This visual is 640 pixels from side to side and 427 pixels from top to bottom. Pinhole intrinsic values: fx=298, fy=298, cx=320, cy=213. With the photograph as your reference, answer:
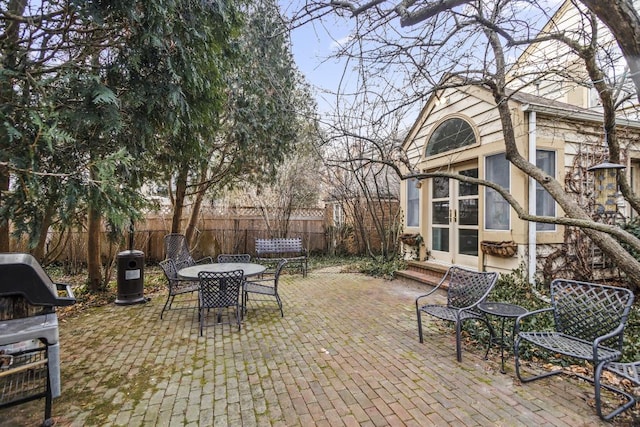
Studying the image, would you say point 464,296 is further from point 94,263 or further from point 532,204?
point 94,263

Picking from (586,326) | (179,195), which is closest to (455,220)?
(586,326)

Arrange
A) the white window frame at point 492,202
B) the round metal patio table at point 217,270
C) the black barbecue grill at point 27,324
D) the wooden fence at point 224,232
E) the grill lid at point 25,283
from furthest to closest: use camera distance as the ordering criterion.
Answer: the wooden fence at point 224,232 → the white window frame at point 492,202 → the round metal patio table at point 217,270 → the grill lid at point 25,283 → the black barbecue grill at point 27,324

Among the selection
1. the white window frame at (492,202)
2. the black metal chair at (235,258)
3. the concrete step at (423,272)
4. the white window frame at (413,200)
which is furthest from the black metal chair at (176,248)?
the white window frame at (492,202)

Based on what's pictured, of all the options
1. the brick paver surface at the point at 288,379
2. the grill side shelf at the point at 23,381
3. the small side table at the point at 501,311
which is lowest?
the brick paver surface at the point at 288,379

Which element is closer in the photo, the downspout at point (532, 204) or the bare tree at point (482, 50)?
the bare tree at point (482, 50)

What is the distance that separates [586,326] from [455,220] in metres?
3.70

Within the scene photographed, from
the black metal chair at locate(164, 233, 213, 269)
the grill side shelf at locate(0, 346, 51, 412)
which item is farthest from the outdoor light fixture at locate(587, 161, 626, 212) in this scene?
the grill side shelf at locate(0, 346, 51, 412)

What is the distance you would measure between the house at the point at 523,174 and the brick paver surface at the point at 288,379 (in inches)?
89.8

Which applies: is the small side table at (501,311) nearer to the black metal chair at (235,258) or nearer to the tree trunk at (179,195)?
the black metal chair at (235,258)

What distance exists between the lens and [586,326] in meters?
2.66

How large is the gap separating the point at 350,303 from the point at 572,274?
151 inches

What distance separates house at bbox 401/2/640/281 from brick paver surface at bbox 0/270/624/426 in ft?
7.48

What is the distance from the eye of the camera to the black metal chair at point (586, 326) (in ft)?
7.72

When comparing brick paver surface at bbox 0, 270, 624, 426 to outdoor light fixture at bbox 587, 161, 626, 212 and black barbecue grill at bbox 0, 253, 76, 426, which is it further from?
outdoor light fixture at bbox 587, 161, 626, 212
